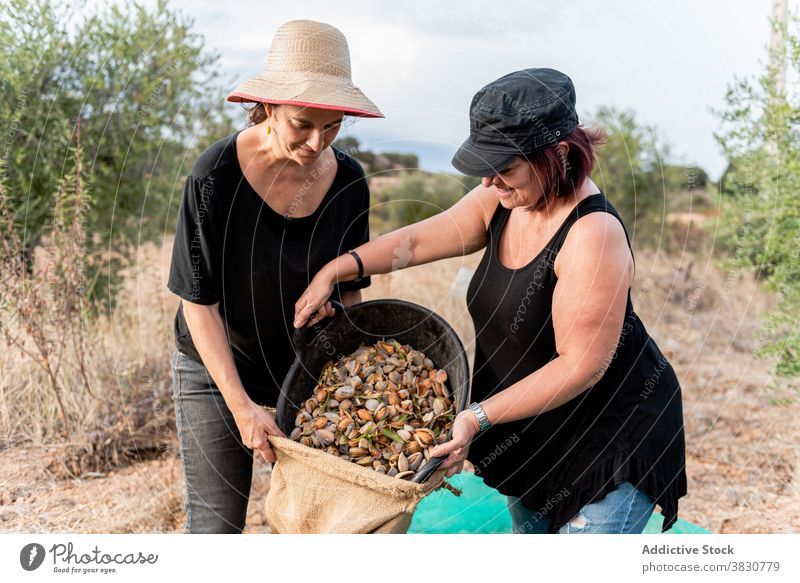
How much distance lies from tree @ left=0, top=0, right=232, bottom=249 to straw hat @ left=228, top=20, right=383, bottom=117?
2.34 meters

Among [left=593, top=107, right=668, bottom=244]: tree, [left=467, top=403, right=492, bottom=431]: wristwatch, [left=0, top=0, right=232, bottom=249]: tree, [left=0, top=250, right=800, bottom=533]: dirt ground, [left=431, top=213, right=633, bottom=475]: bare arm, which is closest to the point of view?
[left=431, top=213, right=633, bottom=475]: bare arm

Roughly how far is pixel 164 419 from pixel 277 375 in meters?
1.98

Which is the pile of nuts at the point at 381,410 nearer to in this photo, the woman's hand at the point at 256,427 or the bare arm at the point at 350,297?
the woman's hand at the point at 256,427

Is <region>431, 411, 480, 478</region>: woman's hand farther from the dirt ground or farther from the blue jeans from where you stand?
the dirt ground

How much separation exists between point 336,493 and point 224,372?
489 mm

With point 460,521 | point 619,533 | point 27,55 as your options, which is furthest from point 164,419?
point 619,533

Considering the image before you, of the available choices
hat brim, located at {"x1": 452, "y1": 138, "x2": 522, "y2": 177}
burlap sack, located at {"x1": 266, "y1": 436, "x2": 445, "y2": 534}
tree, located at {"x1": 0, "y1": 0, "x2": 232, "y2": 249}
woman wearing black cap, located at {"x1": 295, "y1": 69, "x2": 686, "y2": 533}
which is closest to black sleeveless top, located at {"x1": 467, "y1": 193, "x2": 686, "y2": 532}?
woman wearing black cap, located at {"x1": 295, "y1": 69, "x2": 686, "y2": 533}

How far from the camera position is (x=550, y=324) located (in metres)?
2.20

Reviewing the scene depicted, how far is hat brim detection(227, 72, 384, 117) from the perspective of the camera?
6.91ft

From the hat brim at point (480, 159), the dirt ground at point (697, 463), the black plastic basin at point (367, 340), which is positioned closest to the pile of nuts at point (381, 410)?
the black plastic basin at point (367, 340)

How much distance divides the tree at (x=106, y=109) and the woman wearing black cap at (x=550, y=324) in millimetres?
2787
